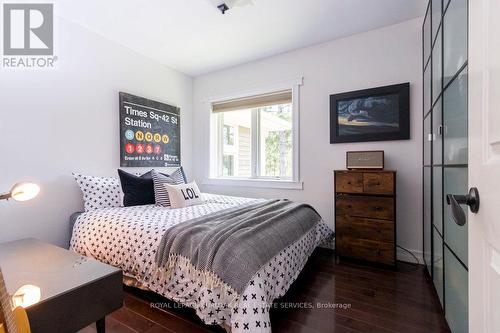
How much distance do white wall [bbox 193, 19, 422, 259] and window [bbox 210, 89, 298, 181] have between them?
22cm

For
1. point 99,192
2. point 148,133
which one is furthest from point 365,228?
point 148,133

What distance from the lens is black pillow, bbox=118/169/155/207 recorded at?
2.59 meters

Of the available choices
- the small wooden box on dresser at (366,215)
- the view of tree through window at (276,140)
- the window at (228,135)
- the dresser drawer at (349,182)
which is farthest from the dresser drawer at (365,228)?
the window at (228,135)

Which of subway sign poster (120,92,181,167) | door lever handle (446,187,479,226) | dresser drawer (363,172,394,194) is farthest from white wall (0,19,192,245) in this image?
door lever handle (446,187,479,226)

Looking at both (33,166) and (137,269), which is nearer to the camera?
(137,269)

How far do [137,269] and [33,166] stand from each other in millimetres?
1462

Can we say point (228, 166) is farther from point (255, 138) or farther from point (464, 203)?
point (464, 203)

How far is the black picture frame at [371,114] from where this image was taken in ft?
8.28

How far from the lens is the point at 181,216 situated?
2.04 meters

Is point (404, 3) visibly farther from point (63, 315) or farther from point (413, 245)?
point (63, 315)

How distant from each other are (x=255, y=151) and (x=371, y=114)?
1633 millimetres

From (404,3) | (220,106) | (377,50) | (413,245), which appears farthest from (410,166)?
(220,106)

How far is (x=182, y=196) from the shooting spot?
2.55 metres

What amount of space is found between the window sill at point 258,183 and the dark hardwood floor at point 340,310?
3.88 feet
